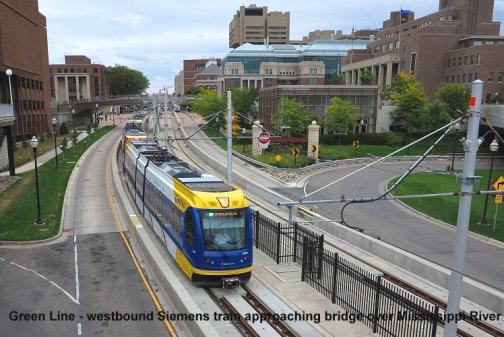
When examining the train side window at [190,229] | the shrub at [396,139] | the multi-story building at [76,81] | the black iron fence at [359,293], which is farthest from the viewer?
the multi-story building at [76,81]

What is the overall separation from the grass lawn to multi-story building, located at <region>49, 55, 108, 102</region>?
430 ft

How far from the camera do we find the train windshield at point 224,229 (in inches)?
556

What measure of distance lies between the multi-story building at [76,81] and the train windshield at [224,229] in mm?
148622

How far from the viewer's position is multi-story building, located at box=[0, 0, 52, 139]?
185 feet

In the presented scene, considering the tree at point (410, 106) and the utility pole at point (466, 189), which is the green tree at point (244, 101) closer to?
the tree at point (410, 106)

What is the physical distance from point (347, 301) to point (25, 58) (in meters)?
67.6

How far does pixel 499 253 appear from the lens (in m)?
22.5

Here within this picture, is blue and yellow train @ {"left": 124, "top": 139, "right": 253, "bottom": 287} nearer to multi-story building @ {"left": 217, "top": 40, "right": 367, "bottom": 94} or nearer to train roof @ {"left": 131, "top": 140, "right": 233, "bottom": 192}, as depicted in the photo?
train roof @ {"left": 131, "top": 140, "right": 233, "bottom": 192}

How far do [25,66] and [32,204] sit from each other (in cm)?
4597

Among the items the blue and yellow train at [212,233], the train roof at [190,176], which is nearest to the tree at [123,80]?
the train roof at [190,176]

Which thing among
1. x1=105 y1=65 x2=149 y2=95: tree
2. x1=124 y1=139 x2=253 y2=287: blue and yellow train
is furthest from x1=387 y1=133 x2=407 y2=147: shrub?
x1=105 y1=65 x2=149 y2=95: tree

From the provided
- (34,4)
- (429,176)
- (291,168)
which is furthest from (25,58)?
(429,176)

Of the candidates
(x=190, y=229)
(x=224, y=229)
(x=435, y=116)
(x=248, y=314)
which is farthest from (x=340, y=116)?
(x=248, y=314)

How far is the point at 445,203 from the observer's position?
3425cm
